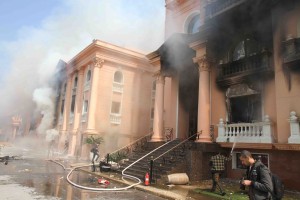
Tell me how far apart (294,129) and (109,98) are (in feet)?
54.0

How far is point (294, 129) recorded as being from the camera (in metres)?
Answer: 8.77

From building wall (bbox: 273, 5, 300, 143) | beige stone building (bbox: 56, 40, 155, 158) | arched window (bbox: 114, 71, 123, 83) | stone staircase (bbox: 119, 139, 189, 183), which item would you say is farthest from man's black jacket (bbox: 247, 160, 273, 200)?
arched window (bbox: 114, 71, 123, 83)

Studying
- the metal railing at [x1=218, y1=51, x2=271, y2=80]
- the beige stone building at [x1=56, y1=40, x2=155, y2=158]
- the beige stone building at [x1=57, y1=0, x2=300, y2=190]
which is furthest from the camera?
the beige stone building at [x1=56, y1=40, x2=155, y2=158]

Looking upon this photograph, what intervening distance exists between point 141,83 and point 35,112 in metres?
18.6

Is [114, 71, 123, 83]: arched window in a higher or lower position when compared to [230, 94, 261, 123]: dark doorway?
higher

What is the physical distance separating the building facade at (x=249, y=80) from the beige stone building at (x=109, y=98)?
8188mm

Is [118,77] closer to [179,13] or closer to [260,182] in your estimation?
[179,13]

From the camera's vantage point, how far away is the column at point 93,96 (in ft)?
68.9

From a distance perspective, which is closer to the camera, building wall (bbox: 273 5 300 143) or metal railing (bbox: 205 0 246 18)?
building wall (bbox: 273 5 300 143)

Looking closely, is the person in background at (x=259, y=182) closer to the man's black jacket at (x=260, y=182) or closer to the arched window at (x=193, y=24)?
the man's black jacket at (x=260, y=182)

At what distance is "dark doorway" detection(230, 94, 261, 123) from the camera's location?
11.2 meters

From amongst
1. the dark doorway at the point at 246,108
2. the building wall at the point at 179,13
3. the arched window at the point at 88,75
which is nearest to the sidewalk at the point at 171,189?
the dark doorway at the point at 246,108

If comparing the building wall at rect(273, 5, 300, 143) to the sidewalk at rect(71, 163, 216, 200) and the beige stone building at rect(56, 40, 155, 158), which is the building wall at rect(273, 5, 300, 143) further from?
the beige stone building at rect(56, 40, 155, 158)

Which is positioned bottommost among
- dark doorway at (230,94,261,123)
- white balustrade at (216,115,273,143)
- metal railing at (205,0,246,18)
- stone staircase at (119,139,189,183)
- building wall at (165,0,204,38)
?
stone staircase at (119,139,189,183)
